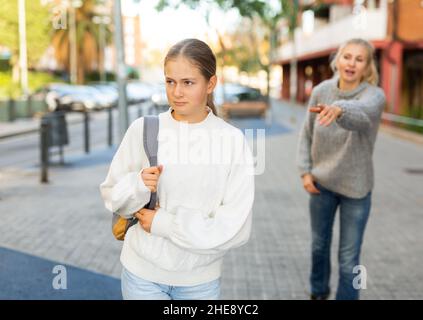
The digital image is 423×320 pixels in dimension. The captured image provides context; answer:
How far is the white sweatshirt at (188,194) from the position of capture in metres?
2.14

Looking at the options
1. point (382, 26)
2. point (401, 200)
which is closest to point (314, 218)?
point (401, 200)

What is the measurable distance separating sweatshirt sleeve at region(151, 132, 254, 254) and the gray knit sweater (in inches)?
65.8

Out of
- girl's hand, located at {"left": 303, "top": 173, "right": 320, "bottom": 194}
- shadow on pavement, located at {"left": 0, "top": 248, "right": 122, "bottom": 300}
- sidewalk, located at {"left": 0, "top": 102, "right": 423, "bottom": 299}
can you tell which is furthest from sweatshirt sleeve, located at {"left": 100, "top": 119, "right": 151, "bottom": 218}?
sidewalk, located at {"left": 0, "top": 102, "right": 423, "bottom": 299}

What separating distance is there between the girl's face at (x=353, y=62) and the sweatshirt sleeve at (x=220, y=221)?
5.86 ft

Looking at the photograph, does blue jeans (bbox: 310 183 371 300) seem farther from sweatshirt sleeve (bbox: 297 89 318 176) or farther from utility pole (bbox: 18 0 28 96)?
utility pole (bbox: 18 0 28 96)

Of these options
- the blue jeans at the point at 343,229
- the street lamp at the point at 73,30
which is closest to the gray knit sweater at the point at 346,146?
the blue jeans at the point at 343,229

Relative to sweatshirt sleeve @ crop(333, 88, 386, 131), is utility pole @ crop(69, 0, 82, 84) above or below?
above

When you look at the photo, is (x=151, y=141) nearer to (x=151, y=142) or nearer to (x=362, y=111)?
(x=151, y=142)

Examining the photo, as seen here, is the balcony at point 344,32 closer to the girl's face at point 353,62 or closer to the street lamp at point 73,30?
the street lamp at point 73,30

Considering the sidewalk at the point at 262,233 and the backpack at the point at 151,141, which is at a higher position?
the backpack at the point at 151,141

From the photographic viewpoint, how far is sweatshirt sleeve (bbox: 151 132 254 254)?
6.98 ft

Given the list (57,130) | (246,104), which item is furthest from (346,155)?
(246,104)

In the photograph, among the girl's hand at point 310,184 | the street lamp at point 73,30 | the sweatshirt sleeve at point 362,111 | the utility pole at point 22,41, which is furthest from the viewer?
the street lamp at point 73,30

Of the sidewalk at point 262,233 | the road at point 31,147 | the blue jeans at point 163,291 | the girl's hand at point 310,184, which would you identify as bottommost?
the road at point 31,147
